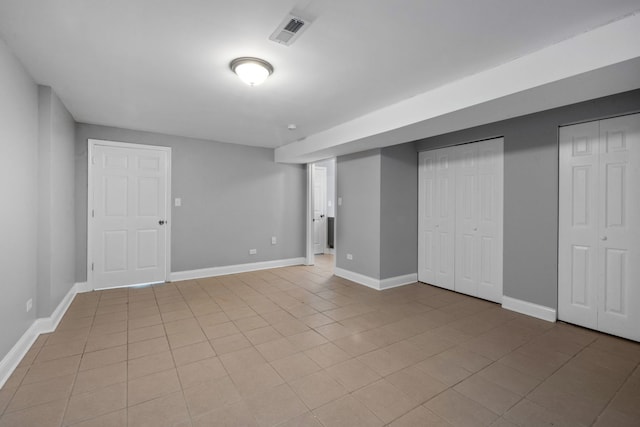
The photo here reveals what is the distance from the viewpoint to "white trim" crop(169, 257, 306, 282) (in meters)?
4.94

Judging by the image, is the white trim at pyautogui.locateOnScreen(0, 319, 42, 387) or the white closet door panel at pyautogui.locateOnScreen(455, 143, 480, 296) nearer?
the white trim at pyautogui.locateOnScreen(0, 319, 42, 387)

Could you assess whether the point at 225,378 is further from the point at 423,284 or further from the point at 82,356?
the point at 423,284

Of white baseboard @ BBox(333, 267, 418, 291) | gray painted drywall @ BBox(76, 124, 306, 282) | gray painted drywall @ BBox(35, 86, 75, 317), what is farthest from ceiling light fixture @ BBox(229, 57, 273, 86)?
white baseboard @ BBox(333, 267, 418, 291)

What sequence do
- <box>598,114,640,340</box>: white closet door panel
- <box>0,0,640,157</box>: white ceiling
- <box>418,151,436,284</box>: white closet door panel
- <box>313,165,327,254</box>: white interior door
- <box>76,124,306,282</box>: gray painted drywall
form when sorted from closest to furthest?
1. <box>0,0,640,157</box>: white ceiling
2. <box>598,114,640,340</box>: white closet door panel
3. <box>76,124,306,282</box>: gray painted drywall
4. <box>418,151,436,284</box>: white closet door panel
5. <box>313,165,327,254</box>: white interior door

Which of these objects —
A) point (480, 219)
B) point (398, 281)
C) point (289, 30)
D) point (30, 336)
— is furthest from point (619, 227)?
point (30, 336)

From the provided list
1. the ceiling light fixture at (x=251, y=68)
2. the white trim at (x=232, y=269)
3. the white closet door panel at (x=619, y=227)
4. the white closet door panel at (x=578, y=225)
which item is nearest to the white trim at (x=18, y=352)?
the white trim at (x=232, y=269)

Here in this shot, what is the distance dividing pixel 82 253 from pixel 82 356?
2.31 meters

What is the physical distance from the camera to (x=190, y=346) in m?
2.67

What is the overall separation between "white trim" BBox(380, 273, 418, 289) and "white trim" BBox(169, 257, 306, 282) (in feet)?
7.23

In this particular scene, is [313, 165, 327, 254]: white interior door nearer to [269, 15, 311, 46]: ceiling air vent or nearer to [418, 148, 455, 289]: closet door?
[418, 148, 455, 289]: closet door

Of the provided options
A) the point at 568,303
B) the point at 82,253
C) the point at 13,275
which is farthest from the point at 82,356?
the point at 568,303

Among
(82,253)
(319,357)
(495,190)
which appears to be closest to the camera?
(319,357)

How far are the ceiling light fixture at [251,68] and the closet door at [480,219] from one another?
116 inches

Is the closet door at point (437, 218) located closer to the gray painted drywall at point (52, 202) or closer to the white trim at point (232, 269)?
the white trim at point (232, 269)
